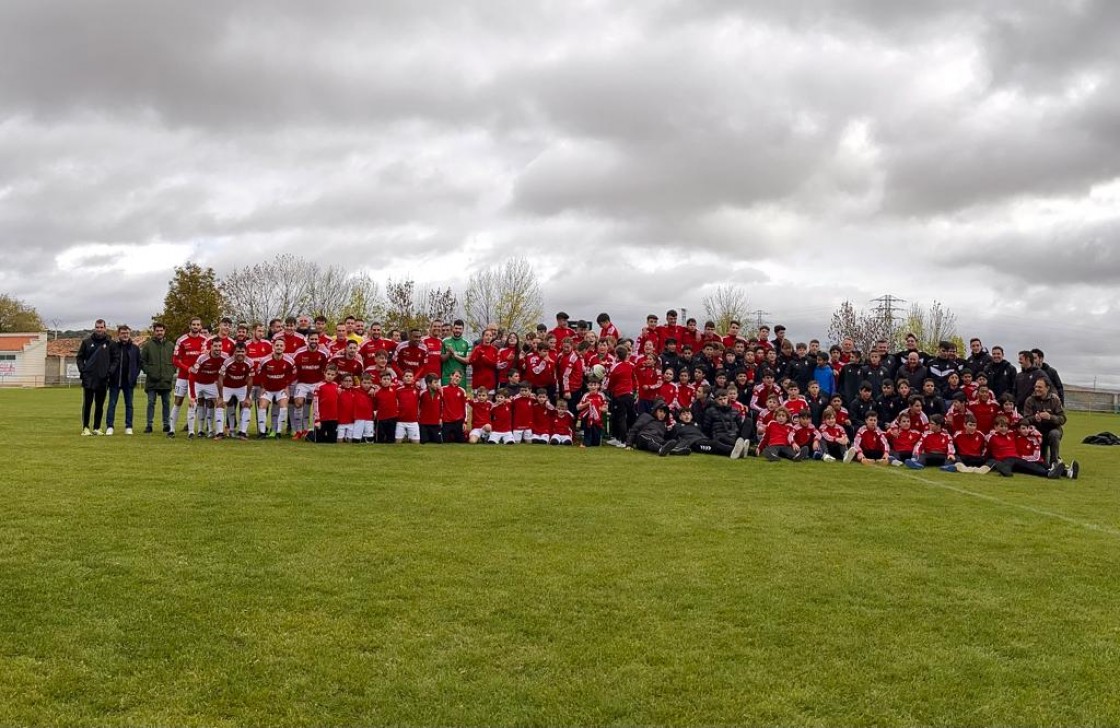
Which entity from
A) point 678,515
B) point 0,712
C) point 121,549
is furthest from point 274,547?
point 678,515

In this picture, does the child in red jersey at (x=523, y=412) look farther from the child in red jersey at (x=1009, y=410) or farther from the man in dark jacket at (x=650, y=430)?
the child in red jersey at (x=1009, y=410)

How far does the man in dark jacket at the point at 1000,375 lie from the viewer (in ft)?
53.0

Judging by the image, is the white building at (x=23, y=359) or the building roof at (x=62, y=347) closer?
the white building at (x=23, y=359)

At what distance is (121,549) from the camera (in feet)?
22.2

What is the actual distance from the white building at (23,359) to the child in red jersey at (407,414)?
57484 millimetres

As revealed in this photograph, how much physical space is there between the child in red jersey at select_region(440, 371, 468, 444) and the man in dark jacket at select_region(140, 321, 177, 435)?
5054 mm

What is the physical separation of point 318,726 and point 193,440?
38.8 feet

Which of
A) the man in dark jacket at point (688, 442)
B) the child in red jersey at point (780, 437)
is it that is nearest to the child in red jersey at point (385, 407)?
the man in dark jacket at point (688, 442)

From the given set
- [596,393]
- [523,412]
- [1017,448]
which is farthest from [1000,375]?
[523,412]

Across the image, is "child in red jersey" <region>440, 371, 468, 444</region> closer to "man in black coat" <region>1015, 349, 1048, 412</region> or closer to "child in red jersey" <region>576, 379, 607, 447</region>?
"child in red jersey" <region>576, 379, 607, 447</region>

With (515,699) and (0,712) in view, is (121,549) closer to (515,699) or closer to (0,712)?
(0,712)

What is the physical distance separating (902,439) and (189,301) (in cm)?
4750

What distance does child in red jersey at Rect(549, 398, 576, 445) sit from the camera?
16.9m

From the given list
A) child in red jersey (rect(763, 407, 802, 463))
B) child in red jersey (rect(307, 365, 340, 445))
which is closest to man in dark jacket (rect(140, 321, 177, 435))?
child in red jersey (rect(307, 365, 340, 445))
